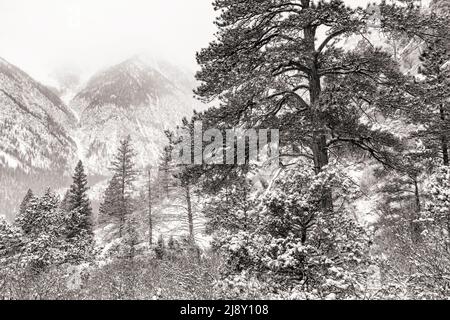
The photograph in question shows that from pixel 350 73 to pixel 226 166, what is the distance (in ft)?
13.2

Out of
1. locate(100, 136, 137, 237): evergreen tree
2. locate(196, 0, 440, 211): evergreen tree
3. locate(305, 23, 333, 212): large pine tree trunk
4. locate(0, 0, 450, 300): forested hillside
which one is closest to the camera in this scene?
locate(0, 0, 450, 300): forested hillside

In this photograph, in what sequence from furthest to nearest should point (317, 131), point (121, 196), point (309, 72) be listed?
point (121, 196) < point (309, 72) < point (317, 131)

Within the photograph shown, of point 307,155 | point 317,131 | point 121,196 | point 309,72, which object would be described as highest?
point 121,196

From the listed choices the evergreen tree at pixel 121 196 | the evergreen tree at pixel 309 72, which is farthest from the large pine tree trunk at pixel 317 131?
the evergreen tree at pixel 121 196

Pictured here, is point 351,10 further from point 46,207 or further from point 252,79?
point 46,207

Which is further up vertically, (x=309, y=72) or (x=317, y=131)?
(x=309, y=72)

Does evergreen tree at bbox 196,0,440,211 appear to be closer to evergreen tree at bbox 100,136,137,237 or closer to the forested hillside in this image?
the forested hillside

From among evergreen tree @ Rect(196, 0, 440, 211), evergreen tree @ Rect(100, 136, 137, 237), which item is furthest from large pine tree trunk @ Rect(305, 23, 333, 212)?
evergreen tree @ Rect(100, 136, 137, 237)

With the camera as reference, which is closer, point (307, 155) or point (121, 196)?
point (307, 155)

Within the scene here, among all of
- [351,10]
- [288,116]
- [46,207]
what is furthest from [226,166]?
[46,207]

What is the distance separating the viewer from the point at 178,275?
930cm

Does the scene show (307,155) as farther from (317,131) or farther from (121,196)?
(121,196)

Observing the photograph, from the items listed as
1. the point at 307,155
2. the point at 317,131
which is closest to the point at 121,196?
the point at 307,155
